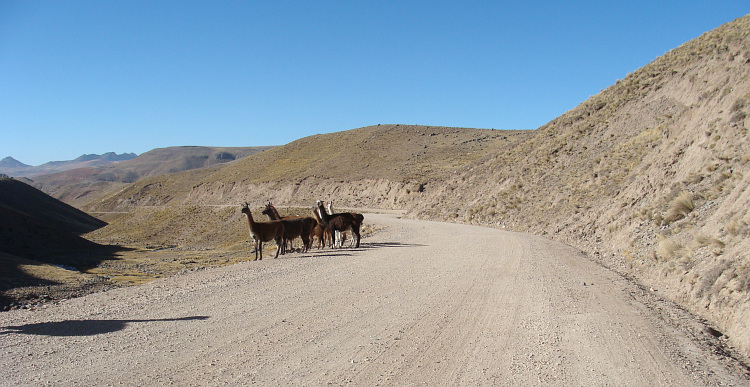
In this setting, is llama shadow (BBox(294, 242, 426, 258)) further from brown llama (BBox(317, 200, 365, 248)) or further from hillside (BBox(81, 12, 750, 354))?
hillside (BBox(81, 12, 750, 354))

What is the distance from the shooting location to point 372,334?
7.89 meters

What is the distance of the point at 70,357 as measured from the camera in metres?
6.96

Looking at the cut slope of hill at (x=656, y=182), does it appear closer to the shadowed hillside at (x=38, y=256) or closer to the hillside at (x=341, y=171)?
the shadowed hillside at (x=38, y=256)

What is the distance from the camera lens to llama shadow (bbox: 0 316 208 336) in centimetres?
829

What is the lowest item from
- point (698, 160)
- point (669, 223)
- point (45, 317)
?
point (45, 317)

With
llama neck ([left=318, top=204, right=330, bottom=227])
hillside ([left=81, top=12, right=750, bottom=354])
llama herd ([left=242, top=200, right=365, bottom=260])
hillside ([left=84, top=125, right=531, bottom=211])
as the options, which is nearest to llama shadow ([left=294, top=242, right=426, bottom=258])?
llama herd ([left=242, top=200, right=365, bottom=260])

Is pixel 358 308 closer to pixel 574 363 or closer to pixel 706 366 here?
pixel 574 363

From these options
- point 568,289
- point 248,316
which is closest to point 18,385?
point 248,316

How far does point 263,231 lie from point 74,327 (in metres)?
10.3

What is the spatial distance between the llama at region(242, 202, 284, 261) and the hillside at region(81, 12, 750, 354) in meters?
11.8

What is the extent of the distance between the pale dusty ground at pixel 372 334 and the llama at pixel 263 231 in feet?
16.4

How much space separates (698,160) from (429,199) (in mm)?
29207

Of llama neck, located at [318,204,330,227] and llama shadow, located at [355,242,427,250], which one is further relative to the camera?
llama neck, located at [318,204,330,227]

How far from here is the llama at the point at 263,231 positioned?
18.3m
